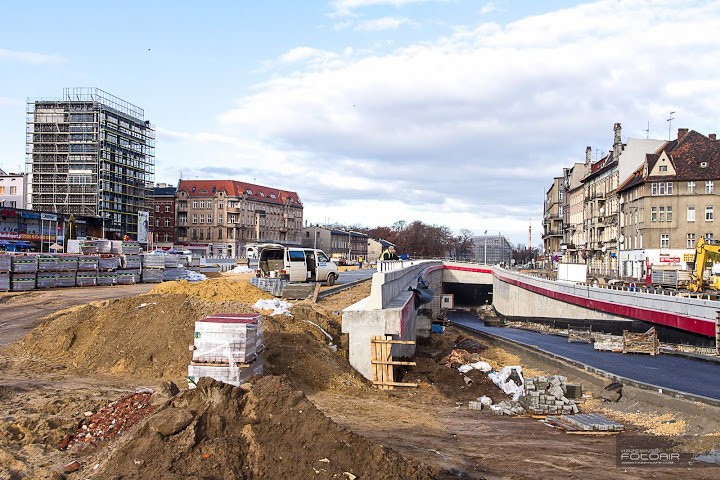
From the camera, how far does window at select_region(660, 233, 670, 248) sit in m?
59.0

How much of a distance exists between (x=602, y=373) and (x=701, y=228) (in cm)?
4948

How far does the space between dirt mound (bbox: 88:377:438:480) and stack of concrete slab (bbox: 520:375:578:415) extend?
686 centimetres

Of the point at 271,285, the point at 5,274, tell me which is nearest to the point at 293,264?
the point at 271,285

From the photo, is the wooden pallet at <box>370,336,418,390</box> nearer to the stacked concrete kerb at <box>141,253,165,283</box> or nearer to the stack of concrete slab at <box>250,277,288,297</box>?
the stack of concrete slab at <box>250,277,288,297</box>

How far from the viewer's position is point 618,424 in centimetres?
1216

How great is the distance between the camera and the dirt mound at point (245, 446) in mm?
7047

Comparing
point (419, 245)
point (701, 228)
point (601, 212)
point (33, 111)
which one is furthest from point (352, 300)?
point (419, 245)

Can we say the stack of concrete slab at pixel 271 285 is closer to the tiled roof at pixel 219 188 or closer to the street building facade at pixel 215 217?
the street building facade at pixel 215 217

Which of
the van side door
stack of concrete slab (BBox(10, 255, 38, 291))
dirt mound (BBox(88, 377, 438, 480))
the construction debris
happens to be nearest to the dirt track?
dirt mound (BBox(88, 377, 438, 480))

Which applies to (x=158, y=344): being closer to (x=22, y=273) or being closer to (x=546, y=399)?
(x=546, y=399)

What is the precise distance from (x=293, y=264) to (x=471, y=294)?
60163mm

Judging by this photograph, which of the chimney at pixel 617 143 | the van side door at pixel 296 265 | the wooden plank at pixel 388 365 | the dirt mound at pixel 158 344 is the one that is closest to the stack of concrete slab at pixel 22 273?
the van side door at pixel 296 265

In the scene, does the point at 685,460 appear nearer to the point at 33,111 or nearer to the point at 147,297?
the point at 147,297

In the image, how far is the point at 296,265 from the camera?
1235 inches
